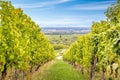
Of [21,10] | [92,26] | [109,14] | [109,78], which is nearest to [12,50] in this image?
[21,10]

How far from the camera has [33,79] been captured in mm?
50031

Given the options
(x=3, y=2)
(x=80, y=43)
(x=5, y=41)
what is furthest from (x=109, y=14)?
(x=80, y=43)

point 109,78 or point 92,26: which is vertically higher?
point 92,26

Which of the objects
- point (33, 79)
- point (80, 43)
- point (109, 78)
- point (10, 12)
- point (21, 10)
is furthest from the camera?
point (80, 43)

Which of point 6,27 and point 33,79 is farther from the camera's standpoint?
point 33,79


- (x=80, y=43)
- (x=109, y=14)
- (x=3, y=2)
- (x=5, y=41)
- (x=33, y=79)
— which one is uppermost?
(x=3, y=2)

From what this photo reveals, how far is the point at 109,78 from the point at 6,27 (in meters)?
22.6

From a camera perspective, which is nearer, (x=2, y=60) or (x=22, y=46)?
(x=2, y=60)

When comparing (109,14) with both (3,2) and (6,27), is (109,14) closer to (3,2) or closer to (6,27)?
(6,27)

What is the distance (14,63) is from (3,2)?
298 inches

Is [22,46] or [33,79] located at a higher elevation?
[22,46]

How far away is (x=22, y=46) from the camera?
32.1 m

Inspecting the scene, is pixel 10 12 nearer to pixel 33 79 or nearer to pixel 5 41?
pixel 5 41

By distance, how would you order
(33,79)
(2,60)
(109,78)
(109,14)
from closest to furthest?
(109,14)
(2,60)
(109,78)
(33,79)
